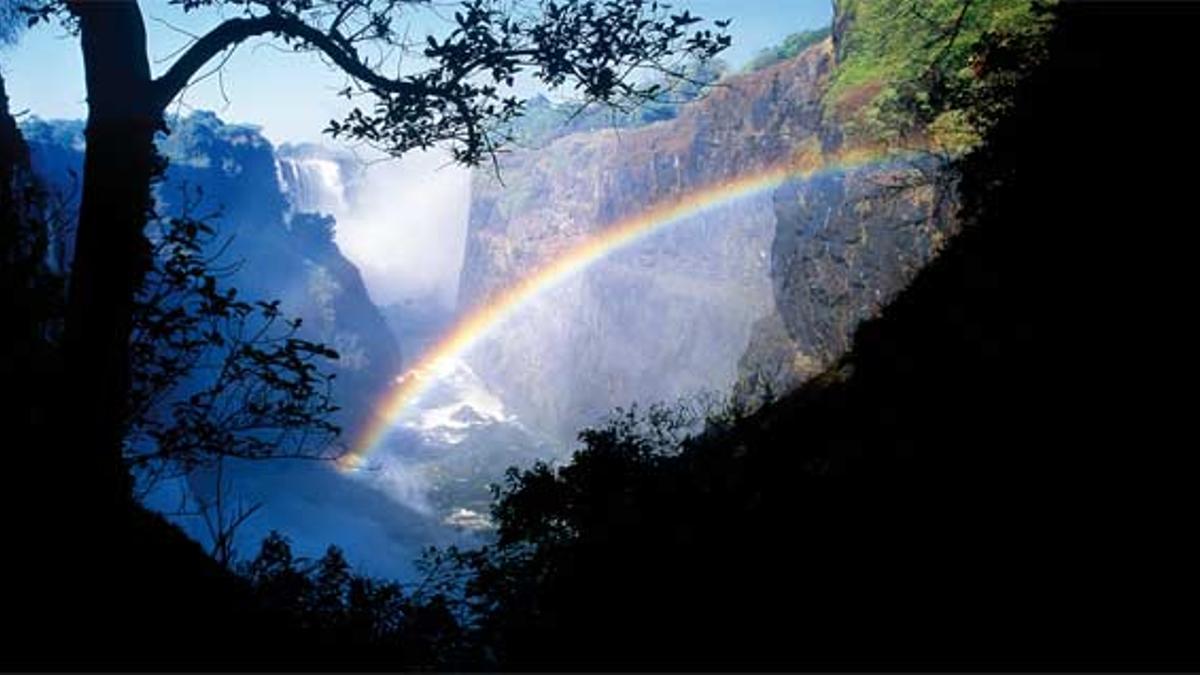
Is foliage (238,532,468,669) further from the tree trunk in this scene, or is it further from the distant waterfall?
the distant waterfall

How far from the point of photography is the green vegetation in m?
17.5

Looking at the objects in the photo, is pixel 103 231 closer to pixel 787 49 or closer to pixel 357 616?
pixel 357 616

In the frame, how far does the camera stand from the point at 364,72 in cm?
512

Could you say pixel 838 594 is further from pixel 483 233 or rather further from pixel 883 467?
pixel 483 233

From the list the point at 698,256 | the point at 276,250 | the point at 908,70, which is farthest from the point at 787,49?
the point at 276,250

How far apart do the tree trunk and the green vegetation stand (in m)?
11.4

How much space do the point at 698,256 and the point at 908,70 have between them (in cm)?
5485

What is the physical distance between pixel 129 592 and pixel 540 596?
4.87 m

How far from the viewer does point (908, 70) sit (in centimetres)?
3341

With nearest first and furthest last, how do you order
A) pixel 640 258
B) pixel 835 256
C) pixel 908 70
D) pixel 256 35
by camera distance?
pixel 256 35 < pixel 908 70 < pixel 835 256 < pixel 640 258

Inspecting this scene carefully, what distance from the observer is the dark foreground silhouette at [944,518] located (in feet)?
9.53

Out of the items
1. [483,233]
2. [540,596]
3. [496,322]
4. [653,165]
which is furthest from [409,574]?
[483,233]

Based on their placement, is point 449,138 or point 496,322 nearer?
point 449,138

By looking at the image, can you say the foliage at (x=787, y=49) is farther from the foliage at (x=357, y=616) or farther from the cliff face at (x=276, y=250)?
the foliage at (x=357, y=616)
